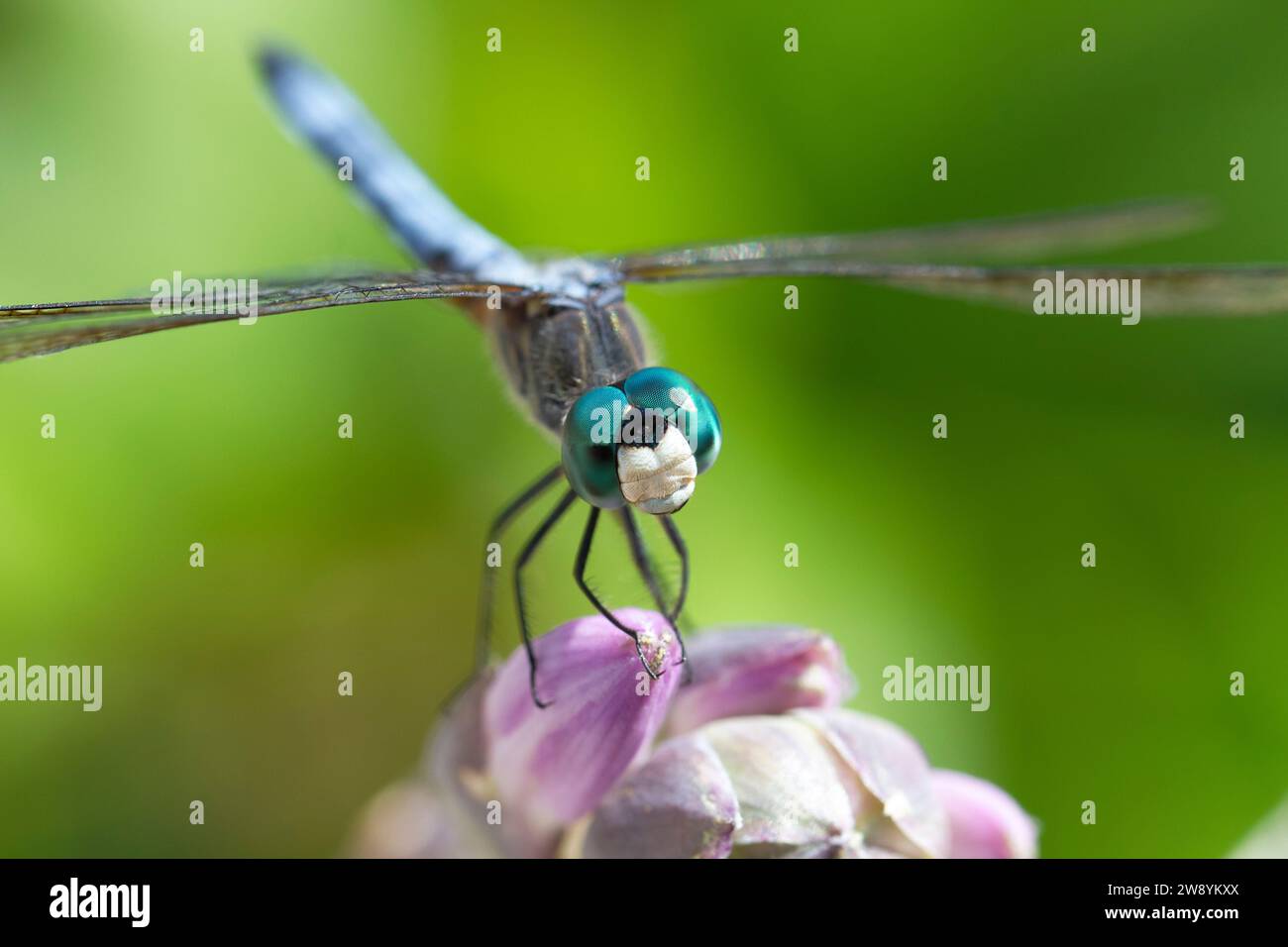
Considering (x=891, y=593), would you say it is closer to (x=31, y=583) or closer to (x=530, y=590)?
(x=530, y=590)

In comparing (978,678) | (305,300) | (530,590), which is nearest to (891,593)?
(978,678)

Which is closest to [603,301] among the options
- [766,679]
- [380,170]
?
[766,679]

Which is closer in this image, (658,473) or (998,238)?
(658,473)

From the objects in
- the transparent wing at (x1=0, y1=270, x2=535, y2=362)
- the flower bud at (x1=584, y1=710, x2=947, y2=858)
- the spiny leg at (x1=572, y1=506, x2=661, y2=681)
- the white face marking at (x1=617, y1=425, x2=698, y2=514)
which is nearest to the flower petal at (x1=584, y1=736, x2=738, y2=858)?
the flower bud at (x1=584, y1=710, x2=947, y2=858)

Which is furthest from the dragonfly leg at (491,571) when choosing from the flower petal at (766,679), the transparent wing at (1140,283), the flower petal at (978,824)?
the flower petal at (978,824)

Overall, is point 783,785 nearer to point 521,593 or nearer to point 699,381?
point 521,593

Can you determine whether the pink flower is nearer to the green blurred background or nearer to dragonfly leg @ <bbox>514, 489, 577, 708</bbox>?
dragonfly leg @ <bbox>514, 489, 577, 708</bbox>
